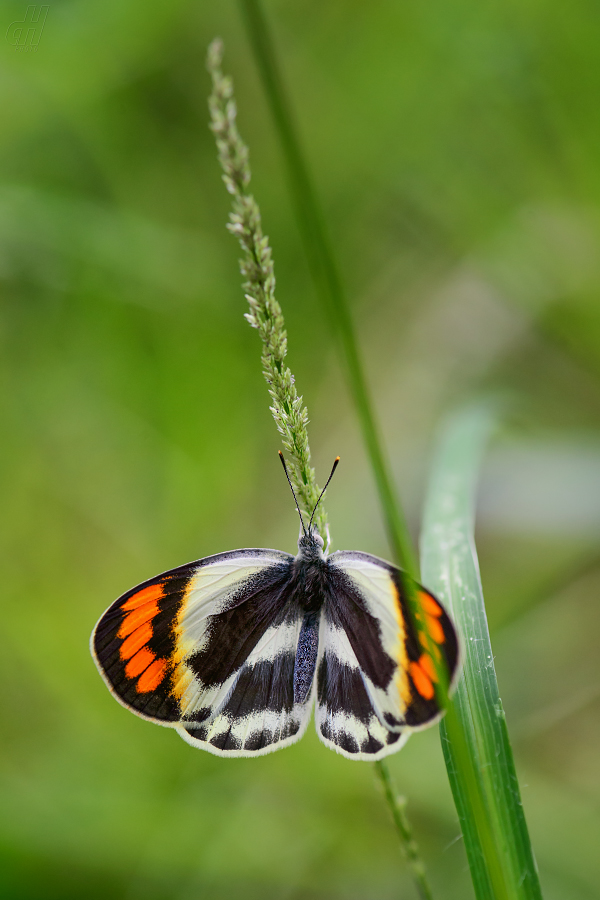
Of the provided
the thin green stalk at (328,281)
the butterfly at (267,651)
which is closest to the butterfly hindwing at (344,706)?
the butterfly at (267,651)

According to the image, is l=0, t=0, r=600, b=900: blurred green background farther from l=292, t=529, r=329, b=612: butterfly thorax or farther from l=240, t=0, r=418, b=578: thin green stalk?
l=240, t=0, r=418, b=578: thin green stalk

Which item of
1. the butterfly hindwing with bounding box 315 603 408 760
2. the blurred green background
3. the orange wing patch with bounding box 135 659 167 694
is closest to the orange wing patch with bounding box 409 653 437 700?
the butterfly hindwing with bounding box 315 603 408 760

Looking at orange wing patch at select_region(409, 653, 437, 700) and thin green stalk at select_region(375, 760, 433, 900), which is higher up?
orange wing patch at select_region(409, 653, 437, 700)

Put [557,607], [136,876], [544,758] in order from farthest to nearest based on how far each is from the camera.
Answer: [557,607], [544,758], [136,876]

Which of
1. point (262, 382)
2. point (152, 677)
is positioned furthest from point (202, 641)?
point (262, 382)

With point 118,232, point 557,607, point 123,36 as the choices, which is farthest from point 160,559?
point 123,36

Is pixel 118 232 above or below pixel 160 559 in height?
above

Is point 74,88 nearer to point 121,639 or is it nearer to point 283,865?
point 121,639

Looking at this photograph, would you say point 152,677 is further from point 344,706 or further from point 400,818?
point 400,818
